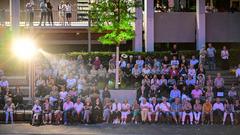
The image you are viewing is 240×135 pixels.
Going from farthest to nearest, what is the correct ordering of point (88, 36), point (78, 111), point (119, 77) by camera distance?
point (88, 36) → point (119, 77) → point (78, 111)

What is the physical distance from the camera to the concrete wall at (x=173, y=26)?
110 feet

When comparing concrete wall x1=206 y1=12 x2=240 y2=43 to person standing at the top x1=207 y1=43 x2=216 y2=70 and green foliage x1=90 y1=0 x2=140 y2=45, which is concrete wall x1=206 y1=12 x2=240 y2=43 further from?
green foliage x1=90 y1=0 x2=140 y2=45

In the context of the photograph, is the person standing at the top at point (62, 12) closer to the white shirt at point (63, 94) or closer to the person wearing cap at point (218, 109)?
the white shirt at point (63, 94)

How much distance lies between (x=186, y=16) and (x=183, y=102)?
11576 mm

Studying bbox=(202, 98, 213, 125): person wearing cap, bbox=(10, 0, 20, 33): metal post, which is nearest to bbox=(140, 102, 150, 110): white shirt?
bbox=(202, 98, 213, 125): person wearing cap

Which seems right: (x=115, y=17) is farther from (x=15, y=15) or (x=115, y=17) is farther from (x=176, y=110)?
(x=15, y=15)

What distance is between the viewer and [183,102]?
23078 millimetres

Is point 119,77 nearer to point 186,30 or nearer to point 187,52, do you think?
point 187,52

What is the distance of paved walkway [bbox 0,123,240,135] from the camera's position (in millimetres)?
20828

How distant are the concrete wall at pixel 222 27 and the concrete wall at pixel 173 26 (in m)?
0.96

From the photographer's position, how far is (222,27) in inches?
1339

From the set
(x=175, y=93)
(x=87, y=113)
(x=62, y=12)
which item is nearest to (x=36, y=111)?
(x=87, y=113)

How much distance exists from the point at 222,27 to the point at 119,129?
47.5 feet

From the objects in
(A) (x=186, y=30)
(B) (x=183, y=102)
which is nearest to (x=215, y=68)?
(A) (x=186, y=30)
